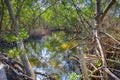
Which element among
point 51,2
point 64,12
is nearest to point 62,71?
point 51,2

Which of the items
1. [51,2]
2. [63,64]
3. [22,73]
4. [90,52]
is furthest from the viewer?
[51,2]

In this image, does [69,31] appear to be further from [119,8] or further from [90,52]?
[90,52]

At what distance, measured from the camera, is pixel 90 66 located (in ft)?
25.1

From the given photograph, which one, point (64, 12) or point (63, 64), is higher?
point (64, 12)

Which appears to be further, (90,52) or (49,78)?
(90,52)

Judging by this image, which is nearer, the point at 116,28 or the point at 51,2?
the point at 116,28

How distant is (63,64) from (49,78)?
200 cm

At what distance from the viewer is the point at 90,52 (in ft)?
29.6

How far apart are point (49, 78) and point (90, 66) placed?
1.20 m

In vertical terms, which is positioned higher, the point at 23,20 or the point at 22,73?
the point at 23,20

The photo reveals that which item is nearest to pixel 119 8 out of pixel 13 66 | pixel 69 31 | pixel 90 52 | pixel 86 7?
pixel 86 7

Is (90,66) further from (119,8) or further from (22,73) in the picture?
(119,8)

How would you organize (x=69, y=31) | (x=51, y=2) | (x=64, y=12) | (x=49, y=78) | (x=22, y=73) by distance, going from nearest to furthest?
1. (x=22, y=73)
2. (x=49, y=78)
3. (x=51, y=2)
4. (x=64, y=12)
5. (x=69, y=31)

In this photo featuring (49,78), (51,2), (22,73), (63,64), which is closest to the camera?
(22,73)
